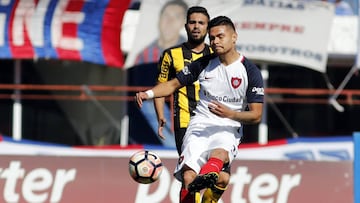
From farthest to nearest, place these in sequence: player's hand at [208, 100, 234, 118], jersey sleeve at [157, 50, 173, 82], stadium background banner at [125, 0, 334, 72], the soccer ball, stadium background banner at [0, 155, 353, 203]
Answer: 1. stadium background banner at [125, 0, 334, 72]
2. stadium background banner at [0, 155, 353, 203]
3. jersey sleeve at [157, 50, 173, 82]
4. the soccer ball
5. player's hand at [208, 100, 234, 118]

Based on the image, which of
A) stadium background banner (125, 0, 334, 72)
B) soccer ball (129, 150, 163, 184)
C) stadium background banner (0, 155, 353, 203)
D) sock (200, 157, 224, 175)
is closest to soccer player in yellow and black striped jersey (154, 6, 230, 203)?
soccer ball (129, 150, 163, 184)

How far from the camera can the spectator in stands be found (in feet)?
52.6

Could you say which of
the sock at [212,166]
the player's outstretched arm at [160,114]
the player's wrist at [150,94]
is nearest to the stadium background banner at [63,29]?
the player's outstretched arm at [160,114]

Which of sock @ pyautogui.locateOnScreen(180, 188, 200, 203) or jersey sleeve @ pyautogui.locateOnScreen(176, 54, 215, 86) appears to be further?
sock @ pyautogui.locateOnScreen(180, 188, 200, 203)

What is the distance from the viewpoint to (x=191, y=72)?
9156 millimetres

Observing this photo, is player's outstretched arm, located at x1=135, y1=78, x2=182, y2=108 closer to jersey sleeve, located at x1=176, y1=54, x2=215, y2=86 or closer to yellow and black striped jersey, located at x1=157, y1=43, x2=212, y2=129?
jersey sleeve, located at x1=176, y1=54, x2=215, y2=86

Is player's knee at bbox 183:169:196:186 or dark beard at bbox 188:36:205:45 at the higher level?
dark beard at bbox 188:36:205:45

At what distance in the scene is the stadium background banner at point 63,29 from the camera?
15992 mm

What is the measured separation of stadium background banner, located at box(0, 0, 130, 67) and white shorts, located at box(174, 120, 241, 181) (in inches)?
277

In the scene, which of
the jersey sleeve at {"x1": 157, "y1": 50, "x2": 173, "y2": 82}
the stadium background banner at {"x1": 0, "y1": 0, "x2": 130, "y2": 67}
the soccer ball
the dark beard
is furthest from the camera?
the stadium background banner at {"x1": 0, "y1": 0, "x2": 130, "y2": 67}

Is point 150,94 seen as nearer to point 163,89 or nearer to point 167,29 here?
point 163,89

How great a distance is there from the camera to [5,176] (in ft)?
40.2

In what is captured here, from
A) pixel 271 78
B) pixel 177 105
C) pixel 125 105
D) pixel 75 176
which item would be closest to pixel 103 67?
pixel 125 105

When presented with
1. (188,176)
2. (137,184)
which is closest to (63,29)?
(137,184)
